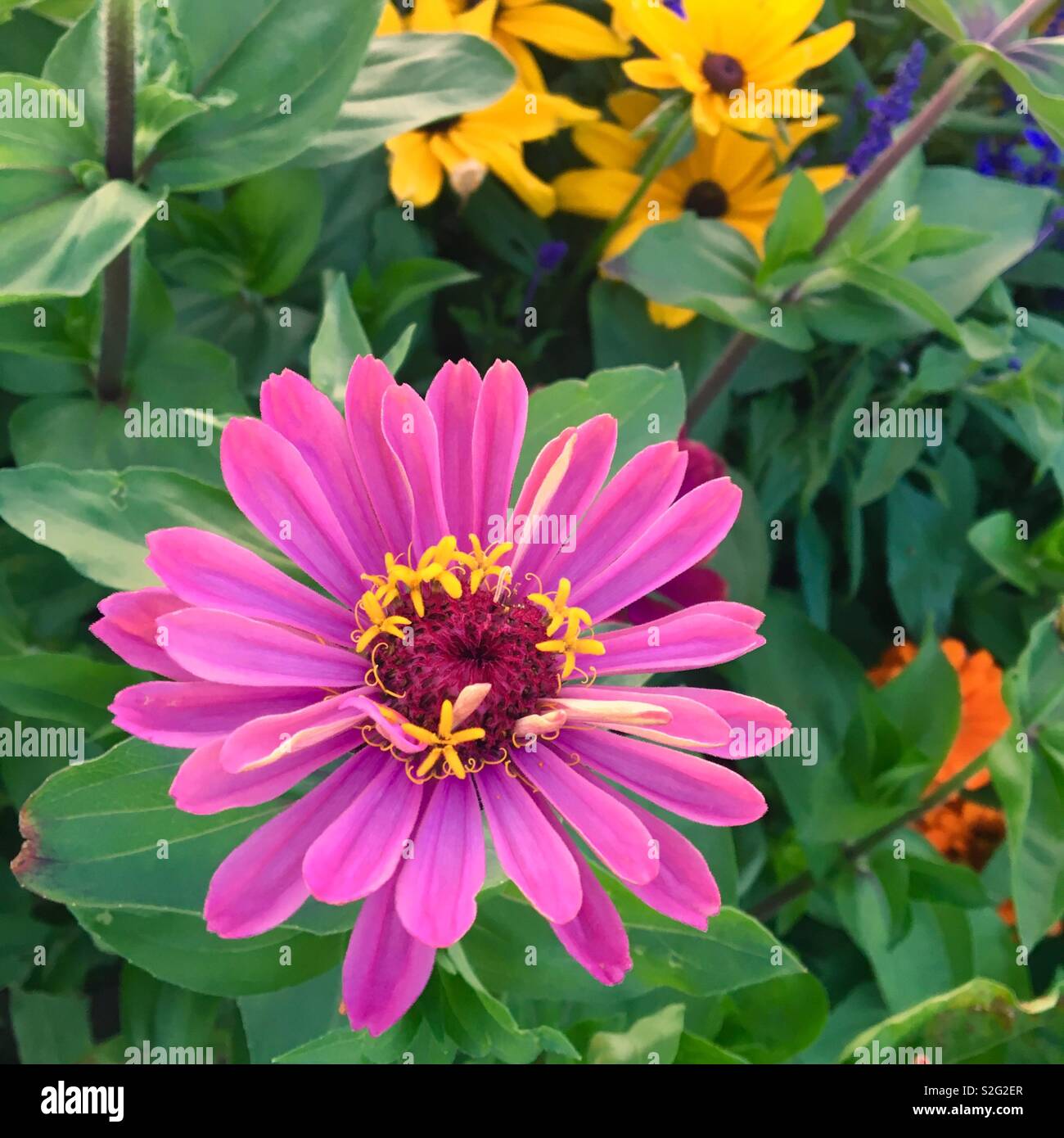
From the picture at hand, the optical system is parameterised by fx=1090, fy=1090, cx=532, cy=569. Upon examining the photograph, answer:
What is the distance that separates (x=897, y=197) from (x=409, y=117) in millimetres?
404

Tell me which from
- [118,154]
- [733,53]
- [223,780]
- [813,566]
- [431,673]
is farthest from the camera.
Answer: [813,566]

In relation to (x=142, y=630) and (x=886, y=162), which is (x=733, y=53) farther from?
(x=142, y=630)

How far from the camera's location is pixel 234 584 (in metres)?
0.46

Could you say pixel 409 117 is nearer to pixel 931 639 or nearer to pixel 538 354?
pixel 538 354

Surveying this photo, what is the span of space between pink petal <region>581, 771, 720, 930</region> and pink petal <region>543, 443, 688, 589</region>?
0.12m

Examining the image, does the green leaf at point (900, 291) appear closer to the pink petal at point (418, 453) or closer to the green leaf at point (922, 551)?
the green leaf at point (922, 551)

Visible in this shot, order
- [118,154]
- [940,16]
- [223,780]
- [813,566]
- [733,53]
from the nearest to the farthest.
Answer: [223,780], [118,154], [940,16], [733,53], [813,566]

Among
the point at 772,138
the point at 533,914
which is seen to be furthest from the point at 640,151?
the point at 533,914

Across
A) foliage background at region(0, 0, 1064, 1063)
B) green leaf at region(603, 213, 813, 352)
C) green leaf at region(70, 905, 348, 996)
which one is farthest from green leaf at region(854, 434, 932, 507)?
green leaf at region(70, 905, 348, 996)

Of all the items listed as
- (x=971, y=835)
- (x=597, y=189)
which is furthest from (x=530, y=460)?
(x=971, y=835)

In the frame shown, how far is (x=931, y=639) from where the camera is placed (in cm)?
82

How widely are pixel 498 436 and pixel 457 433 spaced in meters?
0.02

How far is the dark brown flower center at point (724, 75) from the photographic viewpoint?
81 cm

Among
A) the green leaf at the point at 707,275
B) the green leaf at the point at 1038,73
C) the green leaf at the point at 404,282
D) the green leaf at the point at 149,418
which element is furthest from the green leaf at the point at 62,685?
the green leaf at the point at 1038,73
